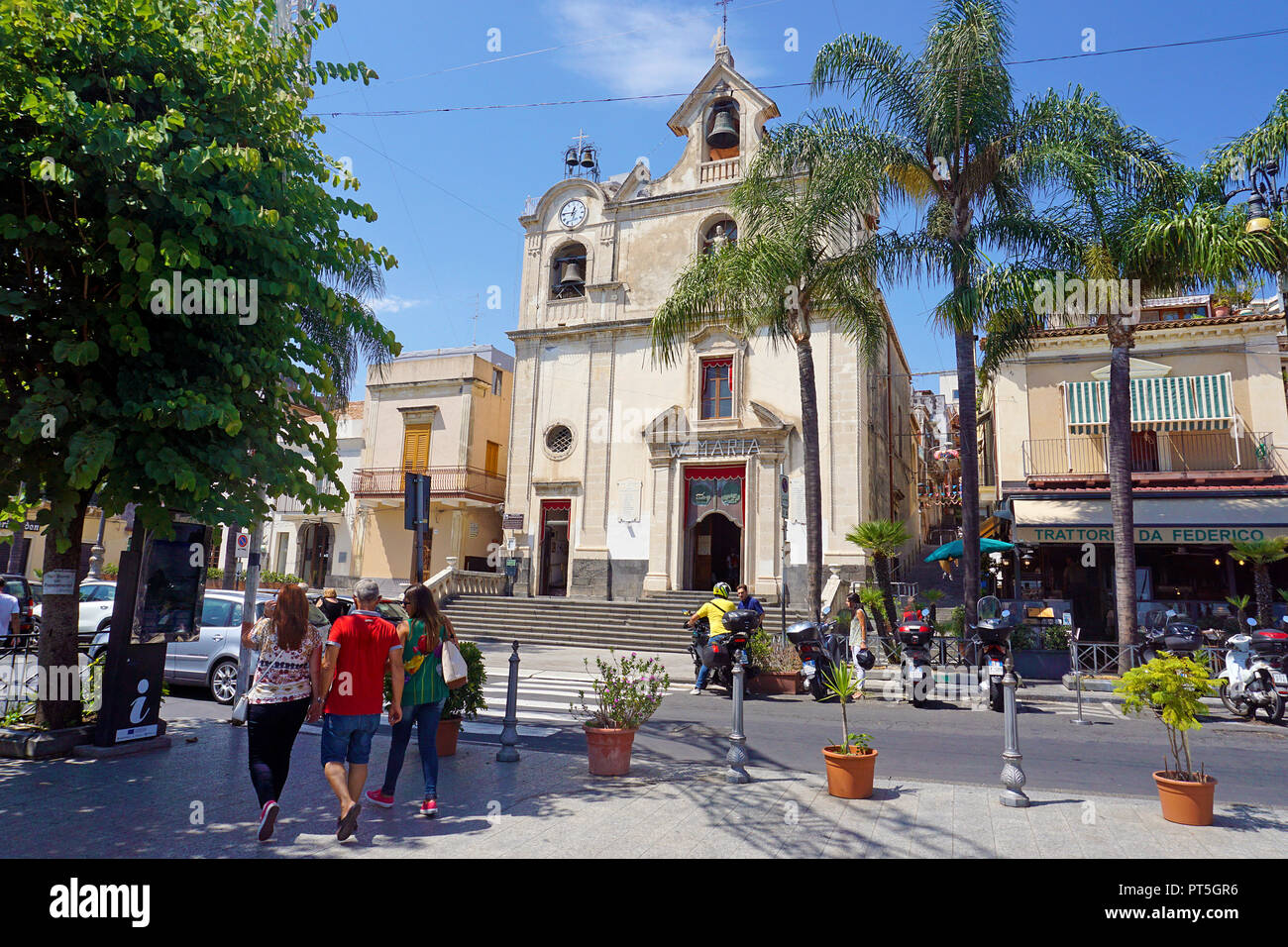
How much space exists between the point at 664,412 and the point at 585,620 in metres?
7.13

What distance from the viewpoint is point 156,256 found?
6.29m

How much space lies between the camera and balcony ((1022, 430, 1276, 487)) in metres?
18.9

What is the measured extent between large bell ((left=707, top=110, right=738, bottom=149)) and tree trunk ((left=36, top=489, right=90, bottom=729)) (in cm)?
2305

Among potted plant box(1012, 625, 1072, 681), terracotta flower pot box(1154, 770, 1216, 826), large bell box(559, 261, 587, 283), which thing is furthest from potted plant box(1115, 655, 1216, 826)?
large bell box(559, 261, 587, 283)

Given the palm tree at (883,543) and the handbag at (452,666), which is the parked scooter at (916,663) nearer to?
the palm tree at (883,543)

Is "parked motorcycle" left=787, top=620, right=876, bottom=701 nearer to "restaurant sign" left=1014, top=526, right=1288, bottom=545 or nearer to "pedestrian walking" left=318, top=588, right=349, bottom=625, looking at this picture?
"pedestrian walking" left=318, top=588, right=349, bottom=625

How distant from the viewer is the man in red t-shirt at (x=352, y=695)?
5.34 meters

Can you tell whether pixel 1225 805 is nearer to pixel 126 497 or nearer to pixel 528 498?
pixel 126 497

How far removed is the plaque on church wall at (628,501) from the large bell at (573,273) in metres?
7.77

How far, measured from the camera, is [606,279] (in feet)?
88.4

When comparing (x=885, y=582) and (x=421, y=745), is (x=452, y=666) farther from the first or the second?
(x=885, y=582)

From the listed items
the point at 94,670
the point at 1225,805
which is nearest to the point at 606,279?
the point at 94,670

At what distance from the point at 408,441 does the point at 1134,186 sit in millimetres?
24648
